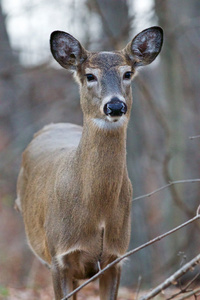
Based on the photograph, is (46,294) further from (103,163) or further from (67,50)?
(67,50)

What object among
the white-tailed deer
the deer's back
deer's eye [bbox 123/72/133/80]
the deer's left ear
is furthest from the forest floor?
deer's eye [bbox 123/72/133/80]

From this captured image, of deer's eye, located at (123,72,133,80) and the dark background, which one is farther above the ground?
deer's eye, located at (123,72,133,80)

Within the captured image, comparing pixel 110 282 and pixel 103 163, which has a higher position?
pixel 103 163

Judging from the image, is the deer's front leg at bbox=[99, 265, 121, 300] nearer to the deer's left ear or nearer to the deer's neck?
the deer's neck

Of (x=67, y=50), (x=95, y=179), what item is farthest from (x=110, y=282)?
(x=67, y=50)

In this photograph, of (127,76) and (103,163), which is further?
(127,76)

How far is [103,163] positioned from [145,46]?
146cm

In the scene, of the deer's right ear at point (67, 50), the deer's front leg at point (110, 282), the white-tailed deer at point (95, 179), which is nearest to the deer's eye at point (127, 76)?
the white-tailed deer at point (95, 179)

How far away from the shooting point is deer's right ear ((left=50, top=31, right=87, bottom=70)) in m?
6.30

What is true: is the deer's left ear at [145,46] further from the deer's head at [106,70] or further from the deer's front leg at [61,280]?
the deer's front leg at [61,280]

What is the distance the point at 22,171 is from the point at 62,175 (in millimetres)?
2442

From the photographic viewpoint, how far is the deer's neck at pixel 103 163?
5.76 metres

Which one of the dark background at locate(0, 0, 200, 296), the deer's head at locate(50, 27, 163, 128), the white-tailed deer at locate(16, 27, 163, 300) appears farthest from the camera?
the dark background at locate(0, 0, 200, 296)

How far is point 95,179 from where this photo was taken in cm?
584
